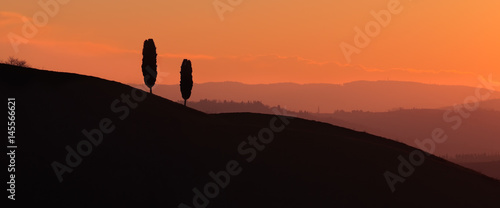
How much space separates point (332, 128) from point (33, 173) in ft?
167

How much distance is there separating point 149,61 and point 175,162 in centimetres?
3737

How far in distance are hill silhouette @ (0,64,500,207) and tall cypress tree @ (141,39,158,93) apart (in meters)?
13.8

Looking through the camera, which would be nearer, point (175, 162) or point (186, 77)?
Answer: point (175, 162)

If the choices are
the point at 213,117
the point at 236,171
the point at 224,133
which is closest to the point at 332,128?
the point at 213,117

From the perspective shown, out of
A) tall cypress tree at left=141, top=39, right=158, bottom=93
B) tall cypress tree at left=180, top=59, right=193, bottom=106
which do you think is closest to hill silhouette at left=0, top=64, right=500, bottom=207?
tall cypress tree at left=141, top=39, right=158, bottom=93

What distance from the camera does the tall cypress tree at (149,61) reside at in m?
85.3

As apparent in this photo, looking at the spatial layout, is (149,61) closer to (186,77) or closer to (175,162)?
(186,77)

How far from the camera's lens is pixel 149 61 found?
280ft

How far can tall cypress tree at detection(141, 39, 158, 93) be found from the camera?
8531 centimetres

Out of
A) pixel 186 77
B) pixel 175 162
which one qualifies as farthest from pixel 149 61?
pixel 175 162

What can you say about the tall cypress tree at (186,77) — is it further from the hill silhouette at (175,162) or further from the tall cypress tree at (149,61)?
the hill silhouette at (175,162)

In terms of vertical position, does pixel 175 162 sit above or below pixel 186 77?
below

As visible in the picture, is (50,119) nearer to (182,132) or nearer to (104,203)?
(182,132)

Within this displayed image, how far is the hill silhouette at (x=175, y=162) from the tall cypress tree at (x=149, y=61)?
545 inches
